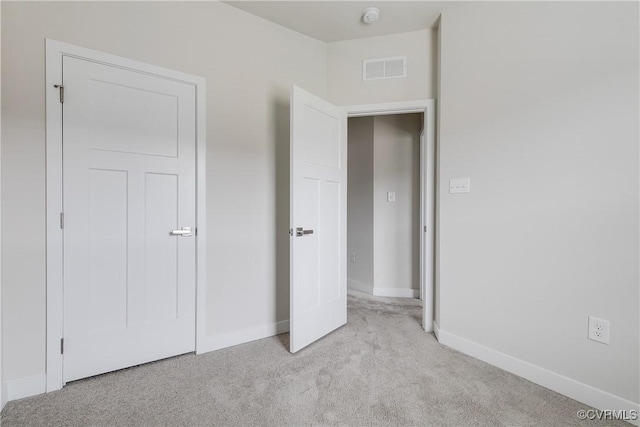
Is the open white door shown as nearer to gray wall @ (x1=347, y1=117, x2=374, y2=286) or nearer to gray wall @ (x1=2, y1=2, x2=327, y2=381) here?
gray wall @ (x1=2, y1=2, x2=327, y2=381)

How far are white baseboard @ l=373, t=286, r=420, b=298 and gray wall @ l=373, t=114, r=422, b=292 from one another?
39 mm

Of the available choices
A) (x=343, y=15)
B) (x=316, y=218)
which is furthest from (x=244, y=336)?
(x=343, y=15)

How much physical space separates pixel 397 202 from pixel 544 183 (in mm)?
1939

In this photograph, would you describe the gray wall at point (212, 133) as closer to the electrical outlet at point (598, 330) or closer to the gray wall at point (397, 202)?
the gray wall at point (397, 202)

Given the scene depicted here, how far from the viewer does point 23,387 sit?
1591 millimetres

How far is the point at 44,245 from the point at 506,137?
112 inches

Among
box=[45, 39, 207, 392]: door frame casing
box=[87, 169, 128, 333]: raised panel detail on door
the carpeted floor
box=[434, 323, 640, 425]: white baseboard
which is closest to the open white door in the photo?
the carpeted floor

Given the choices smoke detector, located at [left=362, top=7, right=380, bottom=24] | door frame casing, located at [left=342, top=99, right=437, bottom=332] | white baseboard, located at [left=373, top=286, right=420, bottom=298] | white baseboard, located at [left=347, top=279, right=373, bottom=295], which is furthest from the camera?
white baseboard, located at [left=347, top=279, right=373, bottom=295]

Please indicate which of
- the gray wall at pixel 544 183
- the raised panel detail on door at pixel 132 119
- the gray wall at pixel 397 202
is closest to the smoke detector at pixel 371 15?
the gray wall at pixel 544 183

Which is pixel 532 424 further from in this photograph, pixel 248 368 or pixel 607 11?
pixel 607 11

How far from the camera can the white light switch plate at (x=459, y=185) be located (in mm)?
2102

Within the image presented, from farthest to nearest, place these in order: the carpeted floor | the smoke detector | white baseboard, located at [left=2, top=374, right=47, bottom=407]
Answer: the smoke detector < white baseboard, located at [left=2, top=374, right=47, bottom=407] < the carpeted floor

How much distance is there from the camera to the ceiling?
218 cm

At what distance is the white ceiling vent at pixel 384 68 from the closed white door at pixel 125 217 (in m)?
1.51
